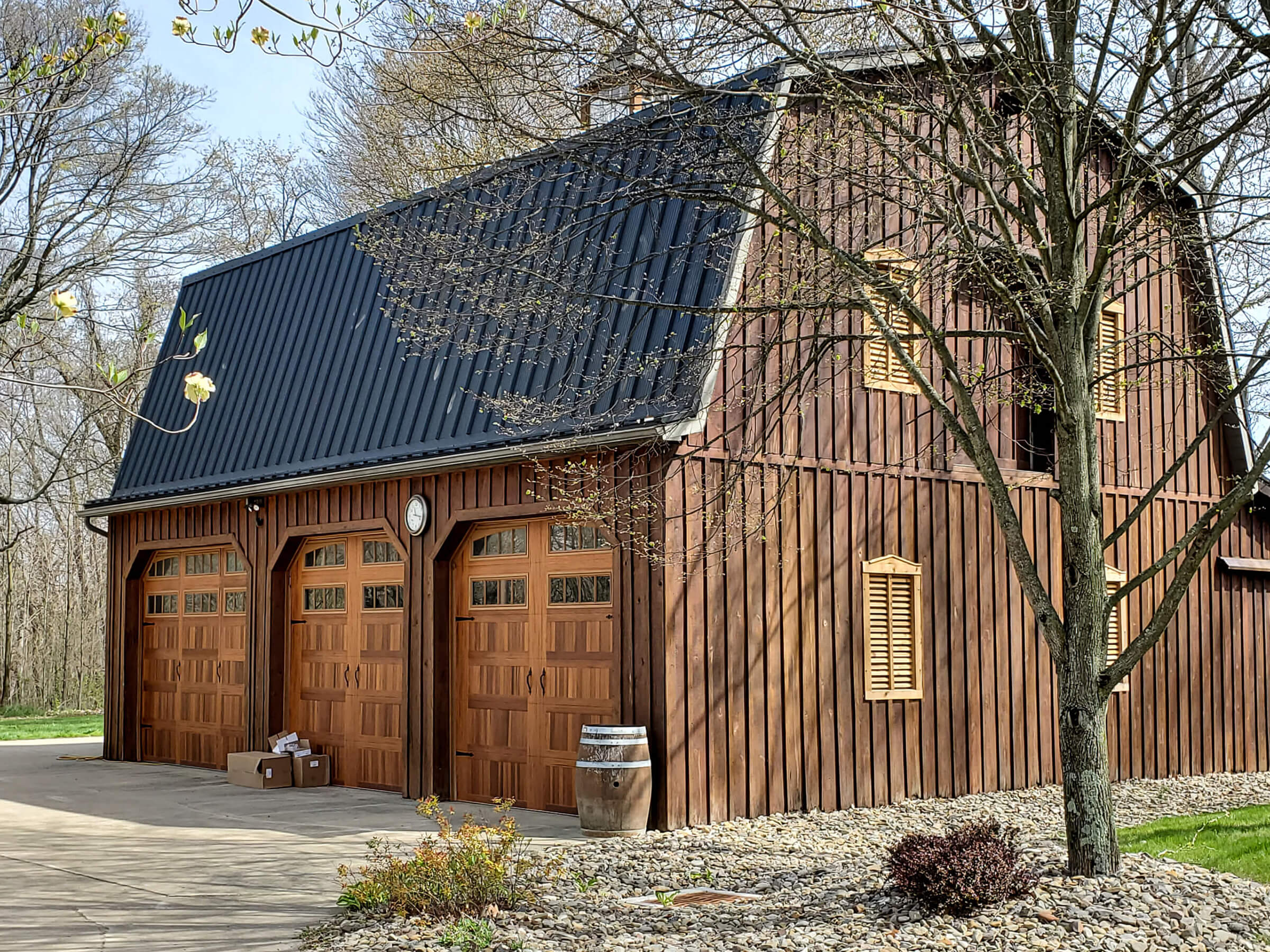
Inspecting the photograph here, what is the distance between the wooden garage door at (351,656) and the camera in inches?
548

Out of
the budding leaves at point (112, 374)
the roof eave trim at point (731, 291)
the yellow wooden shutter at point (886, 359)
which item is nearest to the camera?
the budding leaves at point (112, 374)

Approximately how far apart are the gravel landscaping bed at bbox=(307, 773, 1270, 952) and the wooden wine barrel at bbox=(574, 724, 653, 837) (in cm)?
58

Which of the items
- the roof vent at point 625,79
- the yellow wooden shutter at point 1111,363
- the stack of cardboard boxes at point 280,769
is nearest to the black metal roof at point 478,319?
the roof vent at point 625,79

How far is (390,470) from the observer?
13.3m

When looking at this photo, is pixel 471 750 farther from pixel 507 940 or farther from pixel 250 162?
pixel 250 162

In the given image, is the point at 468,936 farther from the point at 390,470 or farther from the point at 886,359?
the point at 886,359

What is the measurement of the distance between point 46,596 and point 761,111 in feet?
87.1

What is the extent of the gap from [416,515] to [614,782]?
3.90m

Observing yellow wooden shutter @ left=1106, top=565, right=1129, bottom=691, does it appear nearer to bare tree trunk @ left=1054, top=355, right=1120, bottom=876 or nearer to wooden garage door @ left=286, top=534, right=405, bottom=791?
bare tree trunk @ left=1054, top=355, right=1120, bottom=876

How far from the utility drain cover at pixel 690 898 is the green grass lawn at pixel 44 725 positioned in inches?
673

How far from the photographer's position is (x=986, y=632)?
13773mm

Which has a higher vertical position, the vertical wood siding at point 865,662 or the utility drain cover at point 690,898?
the vertical wood siding at point 865,662

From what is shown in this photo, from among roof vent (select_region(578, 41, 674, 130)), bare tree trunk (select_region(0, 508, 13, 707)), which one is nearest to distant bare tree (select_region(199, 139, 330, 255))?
bare tree trunk (select_region(0, 508, 13, 707))

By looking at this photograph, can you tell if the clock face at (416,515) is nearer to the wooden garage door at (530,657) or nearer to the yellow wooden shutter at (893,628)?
the wooden garage door at (530,657)
